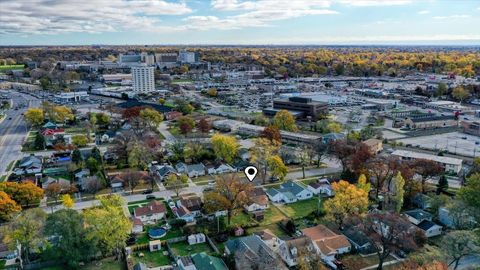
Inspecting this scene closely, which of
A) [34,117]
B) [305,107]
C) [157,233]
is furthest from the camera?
[305,107]

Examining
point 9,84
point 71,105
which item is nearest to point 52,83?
point 9,84

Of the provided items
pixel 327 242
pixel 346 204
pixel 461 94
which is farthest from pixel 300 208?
pixel 461 94

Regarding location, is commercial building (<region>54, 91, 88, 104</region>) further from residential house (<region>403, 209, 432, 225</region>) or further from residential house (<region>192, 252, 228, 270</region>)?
residential house (<region>403, 209, 432, 225</region>)

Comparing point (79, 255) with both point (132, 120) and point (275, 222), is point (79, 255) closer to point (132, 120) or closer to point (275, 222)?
point (275, 222)

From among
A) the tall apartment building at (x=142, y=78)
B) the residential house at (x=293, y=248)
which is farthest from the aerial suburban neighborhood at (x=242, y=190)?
the tall apartment building at (x=142, y=78)

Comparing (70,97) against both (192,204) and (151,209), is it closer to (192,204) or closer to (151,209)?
(151,209)

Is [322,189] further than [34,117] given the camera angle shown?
No

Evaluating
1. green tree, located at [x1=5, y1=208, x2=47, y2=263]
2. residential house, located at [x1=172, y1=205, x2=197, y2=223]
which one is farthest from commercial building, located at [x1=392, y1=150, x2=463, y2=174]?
green tree, located at [x1=5, y1=208, x2=47, y2=263]
